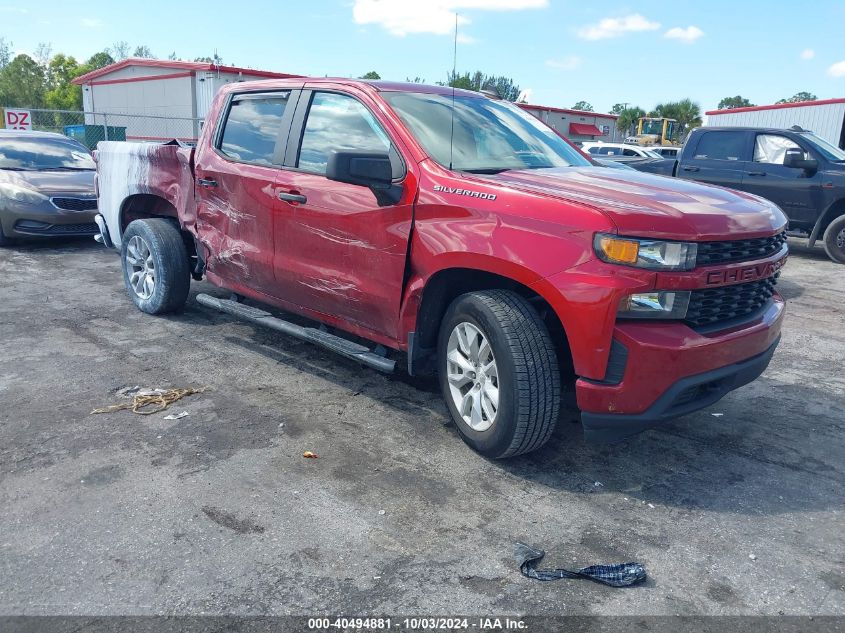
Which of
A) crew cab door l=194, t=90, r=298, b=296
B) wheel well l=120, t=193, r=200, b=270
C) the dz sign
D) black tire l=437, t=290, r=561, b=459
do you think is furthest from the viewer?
the dz sign

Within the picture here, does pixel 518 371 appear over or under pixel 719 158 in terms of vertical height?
under

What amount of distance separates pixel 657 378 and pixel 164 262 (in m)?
4.18

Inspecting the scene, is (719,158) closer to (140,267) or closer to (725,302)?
(725,302)

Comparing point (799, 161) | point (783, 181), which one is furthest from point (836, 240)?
point (799, 161)

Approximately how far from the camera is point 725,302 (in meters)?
3.35

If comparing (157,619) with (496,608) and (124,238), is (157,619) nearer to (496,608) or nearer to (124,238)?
(496,608)

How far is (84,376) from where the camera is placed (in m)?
4.71

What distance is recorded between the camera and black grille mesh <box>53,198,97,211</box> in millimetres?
9164

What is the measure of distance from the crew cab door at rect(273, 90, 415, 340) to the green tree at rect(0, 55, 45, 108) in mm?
55194

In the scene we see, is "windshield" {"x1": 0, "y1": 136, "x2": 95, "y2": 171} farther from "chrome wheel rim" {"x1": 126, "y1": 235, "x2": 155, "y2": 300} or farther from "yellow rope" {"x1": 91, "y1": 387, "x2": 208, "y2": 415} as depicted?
"yellow rope" {"x1": 91, "y1": 387, "x2": 208, "y2": 415}

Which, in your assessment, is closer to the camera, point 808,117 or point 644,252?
point 644,252

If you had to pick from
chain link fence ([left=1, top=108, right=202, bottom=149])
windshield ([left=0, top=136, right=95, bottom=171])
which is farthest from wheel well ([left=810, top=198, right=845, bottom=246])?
chain link fence ([left=1, top=108, right=202, bottom=149])

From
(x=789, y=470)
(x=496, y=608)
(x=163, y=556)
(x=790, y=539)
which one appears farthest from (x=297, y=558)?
(x=789, y=470)

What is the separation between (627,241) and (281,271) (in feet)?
7.96
